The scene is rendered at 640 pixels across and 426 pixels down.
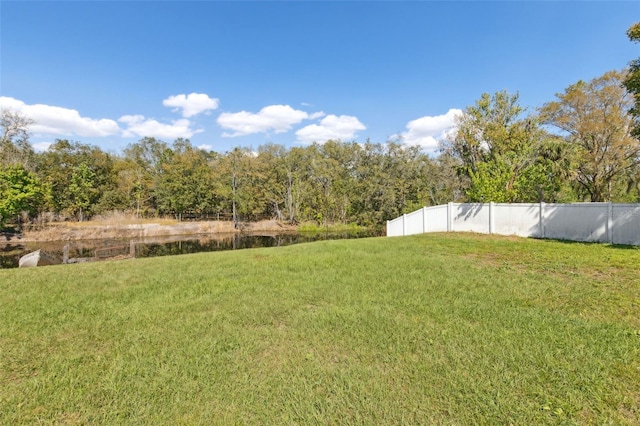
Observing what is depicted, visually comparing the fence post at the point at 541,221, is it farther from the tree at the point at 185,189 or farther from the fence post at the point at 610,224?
the tree at the point at 185,189

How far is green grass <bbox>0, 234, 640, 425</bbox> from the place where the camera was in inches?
84.6

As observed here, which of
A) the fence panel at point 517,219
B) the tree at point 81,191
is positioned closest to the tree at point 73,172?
the tree at point 81,191

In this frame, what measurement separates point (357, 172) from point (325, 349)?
3734 centimetres

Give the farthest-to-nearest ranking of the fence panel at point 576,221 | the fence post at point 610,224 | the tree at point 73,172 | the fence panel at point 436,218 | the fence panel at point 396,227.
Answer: the tree at point 73,172 < the fence panel at point 396,227 < the fence panel at point 436,218 < the fence panel at point 576,221 < the fence post at point 610,224

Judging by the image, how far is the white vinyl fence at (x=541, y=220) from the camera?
29.9ft

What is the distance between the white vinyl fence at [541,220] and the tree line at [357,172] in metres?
1.82

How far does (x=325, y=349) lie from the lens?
294 centimetres

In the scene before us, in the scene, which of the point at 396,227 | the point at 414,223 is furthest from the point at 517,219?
the point at 396,227

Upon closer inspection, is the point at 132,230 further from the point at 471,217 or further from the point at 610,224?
the point at 610,224

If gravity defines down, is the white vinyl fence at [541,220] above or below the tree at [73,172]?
below

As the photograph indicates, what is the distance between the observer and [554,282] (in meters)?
4.90

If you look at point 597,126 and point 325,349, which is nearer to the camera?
point 325,349

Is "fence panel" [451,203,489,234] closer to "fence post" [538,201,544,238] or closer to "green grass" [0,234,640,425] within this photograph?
"fence post" [538,201,544,238]

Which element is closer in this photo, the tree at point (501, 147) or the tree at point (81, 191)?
the tree at point (501, 147)
